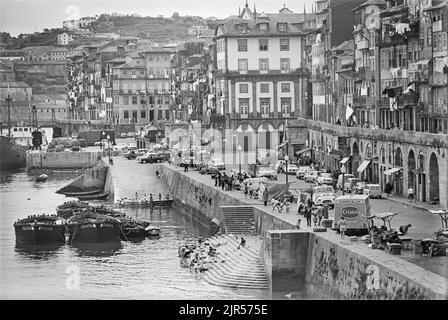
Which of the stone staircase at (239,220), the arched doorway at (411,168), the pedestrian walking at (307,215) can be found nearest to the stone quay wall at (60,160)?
the stone staircase at (239,220)

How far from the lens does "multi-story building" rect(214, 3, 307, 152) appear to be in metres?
105

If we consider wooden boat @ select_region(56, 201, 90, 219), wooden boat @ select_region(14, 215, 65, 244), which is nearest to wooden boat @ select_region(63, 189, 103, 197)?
wooden boat @ select_region(56, 201, 90, 219)

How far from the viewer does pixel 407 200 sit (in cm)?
5894

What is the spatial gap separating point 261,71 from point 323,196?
157 feet

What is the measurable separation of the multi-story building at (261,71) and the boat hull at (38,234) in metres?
41.1

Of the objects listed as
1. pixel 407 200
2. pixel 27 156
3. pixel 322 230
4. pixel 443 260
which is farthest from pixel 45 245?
pixel 27 156

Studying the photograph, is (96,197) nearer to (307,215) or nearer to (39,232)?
(39,232)

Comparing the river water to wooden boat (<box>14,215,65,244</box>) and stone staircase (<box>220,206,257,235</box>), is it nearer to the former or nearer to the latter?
wooden boat (<box>14,215,65,244</box>)

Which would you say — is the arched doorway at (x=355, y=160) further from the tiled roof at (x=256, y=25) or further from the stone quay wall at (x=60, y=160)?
the stone quay wall at (x=60, y=160)

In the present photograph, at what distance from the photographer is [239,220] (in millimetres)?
58219

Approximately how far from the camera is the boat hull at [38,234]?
63.4 metres

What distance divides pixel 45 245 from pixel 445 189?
18.1m

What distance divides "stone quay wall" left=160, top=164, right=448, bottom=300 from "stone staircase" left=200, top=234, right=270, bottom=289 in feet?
1.27

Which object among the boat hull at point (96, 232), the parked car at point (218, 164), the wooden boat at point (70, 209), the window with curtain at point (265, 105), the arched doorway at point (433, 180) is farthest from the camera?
the window with curtain at point (265, 105)
